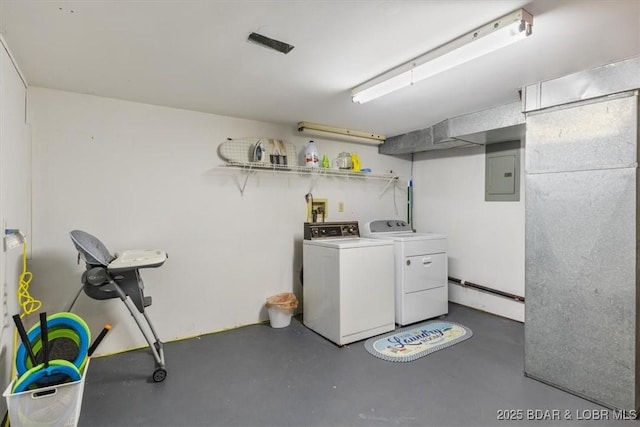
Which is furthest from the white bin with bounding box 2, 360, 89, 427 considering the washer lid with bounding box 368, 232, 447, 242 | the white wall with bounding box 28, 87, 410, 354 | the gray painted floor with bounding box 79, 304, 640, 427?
the washer lid with bounding box 368, 232, 447, 242

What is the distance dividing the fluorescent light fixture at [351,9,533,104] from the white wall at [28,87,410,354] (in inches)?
68.1

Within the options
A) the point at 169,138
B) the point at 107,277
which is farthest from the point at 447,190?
the point at 107,277

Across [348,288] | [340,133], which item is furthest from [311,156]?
[348,288]

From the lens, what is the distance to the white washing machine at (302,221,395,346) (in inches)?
121

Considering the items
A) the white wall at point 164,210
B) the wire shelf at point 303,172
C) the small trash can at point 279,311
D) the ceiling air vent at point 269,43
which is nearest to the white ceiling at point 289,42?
the ceiling air vent at point 269,43

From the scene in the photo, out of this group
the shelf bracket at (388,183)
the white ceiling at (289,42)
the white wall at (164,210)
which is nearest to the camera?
the white ceiling at (289,42)

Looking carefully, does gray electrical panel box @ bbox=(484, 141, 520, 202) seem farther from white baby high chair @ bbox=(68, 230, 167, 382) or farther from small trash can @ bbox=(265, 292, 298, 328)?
white baby high chair @ bbox=(68, 230, 167, 382)

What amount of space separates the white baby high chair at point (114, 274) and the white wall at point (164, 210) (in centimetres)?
50

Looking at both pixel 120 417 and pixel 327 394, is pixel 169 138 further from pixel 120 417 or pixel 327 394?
pixel 327 394

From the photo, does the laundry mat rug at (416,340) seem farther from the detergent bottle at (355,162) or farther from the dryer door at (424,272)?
the detergent bottle at (355,162)

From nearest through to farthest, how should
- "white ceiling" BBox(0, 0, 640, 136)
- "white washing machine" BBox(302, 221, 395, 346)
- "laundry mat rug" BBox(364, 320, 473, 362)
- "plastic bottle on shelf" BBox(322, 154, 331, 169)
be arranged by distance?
"white ceiling" BBox(0, 0, 640, 136) < "laundry mat rug" BBox(364, 320, 473, 362) < "white washing machine" BBox(302, 221, 395, 346) < "plastic bottle on shelf" BBox(322, 154, 331, 169)

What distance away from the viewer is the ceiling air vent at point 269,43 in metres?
1.82

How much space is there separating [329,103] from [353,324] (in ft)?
6.88

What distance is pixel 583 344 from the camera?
6.94ft
